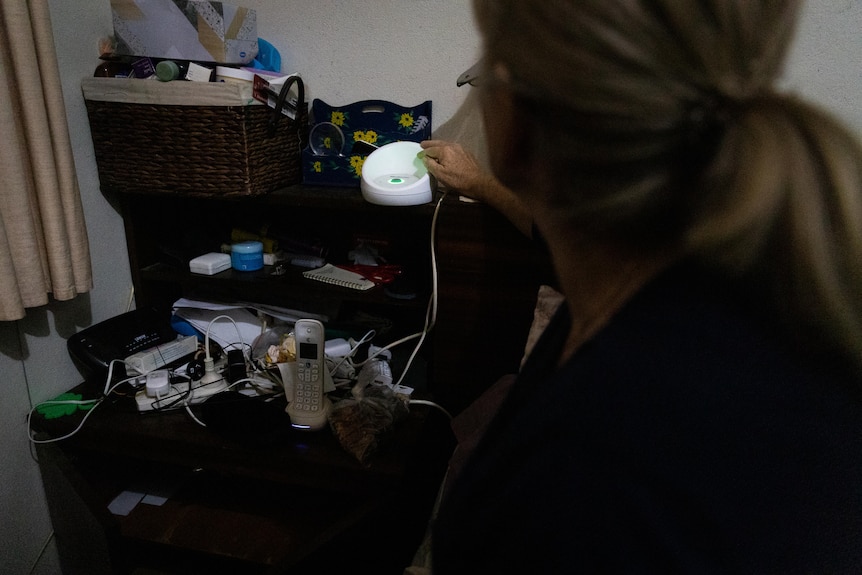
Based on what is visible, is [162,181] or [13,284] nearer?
[13,284]

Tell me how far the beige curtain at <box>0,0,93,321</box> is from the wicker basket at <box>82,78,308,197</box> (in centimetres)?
12

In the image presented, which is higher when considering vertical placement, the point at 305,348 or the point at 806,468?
the point at 806,468

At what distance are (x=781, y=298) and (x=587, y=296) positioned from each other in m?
0.14

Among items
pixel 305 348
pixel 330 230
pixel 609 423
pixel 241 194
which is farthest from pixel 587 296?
pixel 330 230

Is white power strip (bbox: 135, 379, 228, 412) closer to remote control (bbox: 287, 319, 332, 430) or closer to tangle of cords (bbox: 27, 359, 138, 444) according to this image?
tangle of cords (bbox: 27, 359, 138, 444)

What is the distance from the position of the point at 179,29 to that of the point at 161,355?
2.19 ft

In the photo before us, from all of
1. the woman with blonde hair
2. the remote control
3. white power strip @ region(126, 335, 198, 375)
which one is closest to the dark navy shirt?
the woman with blonde hair

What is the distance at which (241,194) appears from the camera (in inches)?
41.4

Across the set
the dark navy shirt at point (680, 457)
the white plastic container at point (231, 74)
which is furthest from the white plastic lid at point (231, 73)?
the dark navy shirt at point (680, 457)

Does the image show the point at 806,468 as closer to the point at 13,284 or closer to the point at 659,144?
the point at 659,144

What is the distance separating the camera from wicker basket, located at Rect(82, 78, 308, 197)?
1.01 meters

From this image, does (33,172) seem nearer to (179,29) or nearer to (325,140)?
→ (179,29)

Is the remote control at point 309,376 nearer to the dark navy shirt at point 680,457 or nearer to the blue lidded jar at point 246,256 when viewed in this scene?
the blue lidded jar at point 246,256

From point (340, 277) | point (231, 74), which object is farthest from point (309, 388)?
point (231, 74)
